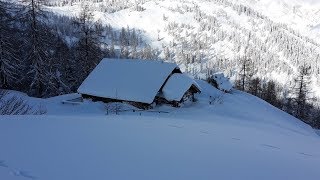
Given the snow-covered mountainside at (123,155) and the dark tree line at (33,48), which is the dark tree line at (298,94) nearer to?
the dark tree line at (33,48)

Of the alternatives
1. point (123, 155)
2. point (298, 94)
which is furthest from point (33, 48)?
point (298, 94)

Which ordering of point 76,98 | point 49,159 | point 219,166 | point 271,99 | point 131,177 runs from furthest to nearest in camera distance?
point 271,99, point 76,98, point 219,166, point 49,159, point 131,177

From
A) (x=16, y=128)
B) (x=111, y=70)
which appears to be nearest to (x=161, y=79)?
(x=111, y=70)

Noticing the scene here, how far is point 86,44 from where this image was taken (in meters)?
43.6

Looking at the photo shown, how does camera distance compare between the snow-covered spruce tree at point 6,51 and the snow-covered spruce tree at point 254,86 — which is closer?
the snow-covered spruce tree at point 6,51

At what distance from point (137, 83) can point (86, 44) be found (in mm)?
11252

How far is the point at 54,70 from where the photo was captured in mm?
44594

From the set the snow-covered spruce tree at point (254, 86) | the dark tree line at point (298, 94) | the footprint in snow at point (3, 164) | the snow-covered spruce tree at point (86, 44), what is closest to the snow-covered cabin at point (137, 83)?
the snow-covered spruce tree at point (86, 44)

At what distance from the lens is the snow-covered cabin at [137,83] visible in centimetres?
3494

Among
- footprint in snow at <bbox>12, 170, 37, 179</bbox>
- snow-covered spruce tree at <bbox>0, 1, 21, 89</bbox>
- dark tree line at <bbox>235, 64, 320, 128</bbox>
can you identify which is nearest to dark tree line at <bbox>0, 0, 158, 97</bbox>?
snow-covered spruce tree at <bbox>0, 1, 21, 89</bbox>

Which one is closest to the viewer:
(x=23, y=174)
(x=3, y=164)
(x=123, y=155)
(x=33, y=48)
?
(x=23, y=174)

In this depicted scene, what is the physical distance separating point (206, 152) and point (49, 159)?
3526mm

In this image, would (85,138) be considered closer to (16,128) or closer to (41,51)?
(16,128)

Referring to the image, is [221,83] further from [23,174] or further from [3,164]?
[23,174]
